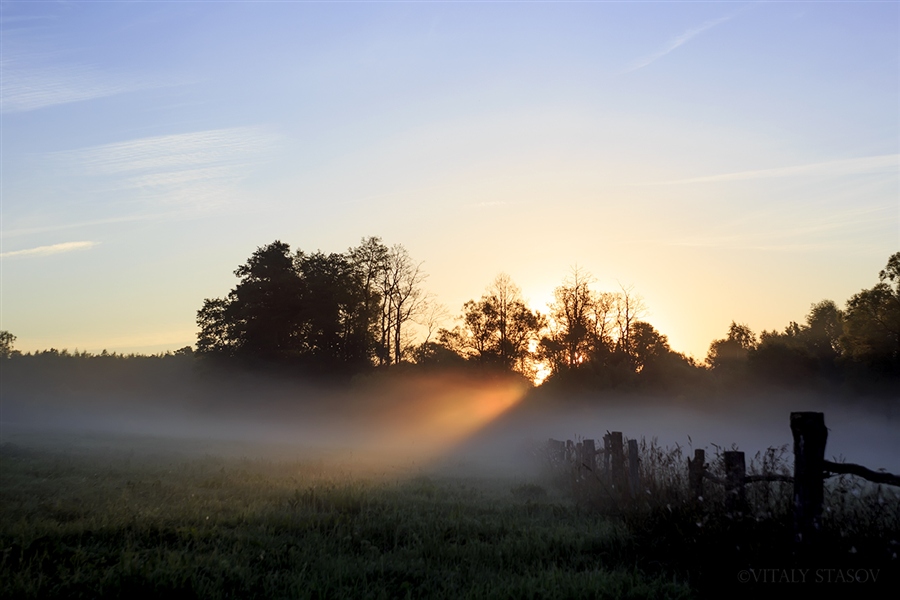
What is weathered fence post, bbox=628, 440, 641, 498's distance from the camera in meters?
11.4

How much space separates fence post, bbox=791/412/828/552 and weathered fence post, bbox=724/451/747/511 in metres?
1.02

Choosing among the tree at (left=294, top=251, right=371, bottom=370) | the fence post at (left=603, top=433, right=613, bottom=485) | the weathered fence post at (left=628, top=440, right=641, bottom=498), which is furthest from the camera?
the tree at (left=294, top=251, right=371, bottom=370)

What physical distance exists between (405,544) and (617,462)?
4.90m

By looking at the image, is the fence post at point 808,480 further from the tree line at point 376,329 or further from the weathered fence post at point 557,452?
the tree line at point 376,329

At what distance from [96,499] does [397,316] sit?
46.7 m

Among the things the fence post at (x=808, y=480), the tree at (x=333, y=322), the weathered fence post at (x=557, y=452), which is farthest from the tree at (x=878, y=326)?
the fence post at (x=808, y=480)

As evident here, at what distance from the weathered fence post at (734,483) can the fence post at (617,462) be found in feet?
12.6

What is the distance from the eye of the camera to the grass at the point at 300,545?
262 inches

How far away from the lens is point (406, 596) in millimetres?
6613

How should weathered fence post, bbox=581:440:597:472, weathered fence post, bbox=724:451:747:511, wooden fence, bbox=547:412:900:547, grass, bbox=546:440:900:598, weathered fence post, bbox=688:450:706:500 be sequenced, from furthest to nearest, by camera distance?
weathered fence post, bbox=581:440:597:472 → weathered fence post, bbox=688:450:706:500 → weathered fence post, bbox=724:451:747:511 → wooden fence, bbox=547:412:900:547 → grass, bbox=546:440:900:598

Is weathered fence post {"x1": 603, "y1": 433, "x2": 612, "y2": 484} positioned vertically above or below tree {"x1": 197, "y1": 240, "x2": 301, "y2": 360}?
below

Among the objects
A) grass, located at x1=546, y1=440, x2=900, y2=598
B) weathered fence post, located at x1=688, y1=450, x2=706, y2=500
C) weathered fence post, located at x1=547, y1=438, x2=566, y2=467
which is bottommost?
weathered fence post, located at x1=547, y1=438, x2=566, y2=467

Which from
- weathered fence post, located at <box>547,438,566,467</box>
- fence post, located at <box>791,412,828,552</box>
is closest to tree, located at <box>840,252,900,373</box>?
weathered fence post, located at <box>547,438,566,467</box>

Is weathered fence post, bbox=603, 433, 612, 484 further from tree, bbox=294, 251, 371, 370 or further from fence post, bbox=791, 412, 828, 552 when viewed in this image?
tree, bbox=294, 251, 371, 370
